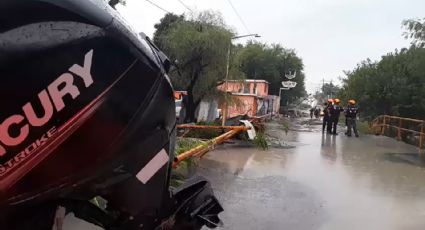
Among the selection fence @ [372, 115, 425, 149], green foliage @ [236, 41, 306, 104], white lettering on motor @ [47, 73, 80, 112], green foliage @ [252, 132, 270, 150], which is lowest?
green foliage @ [252, 132, 270, 150]

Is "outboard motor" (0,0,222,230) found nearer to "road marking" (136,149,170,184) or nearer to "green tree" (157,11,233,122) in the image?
"road marking" (136,149,170,184)

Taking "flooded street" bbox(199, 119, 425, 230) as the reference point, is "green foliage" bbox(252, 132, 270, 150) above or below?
above

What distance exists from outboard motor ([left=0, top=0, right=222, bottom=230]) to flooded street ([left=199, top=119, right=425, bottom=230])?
3318 mm

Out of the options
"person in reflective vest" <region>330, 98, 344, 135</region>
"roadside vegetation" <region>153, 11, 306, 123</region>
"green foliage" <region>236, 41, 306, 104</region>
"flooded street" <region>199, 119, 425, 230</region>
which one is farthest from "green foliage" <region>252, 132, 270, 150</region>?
"green foliage" <region>236, 41, 306, 104</region>

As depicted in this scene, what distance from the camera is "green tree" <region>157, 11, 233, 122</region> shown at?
1772 centimetres

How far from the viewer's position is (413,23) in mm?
20922

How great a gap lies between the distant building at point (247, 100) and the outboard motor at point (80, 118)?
16844mm

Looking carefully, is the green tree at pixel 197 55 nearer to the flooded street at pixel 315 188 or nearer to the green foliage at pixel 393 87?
the flooded street at pixel 315 188

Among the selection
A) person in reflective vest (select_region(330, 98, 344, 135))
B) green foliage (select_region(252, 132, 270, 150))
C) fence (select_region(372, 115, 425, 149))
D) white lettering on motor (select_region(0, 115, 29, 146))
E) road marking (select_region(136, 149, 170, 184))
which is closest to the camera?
white lettering on motor (select_region(0, 115, 29, 146))

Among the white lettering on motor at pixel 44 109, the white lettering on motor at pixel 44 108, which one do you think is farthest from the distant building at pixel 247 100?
the white lettering on motor at pixel 44 109

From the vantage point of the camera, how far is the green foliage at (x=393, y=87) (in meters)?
23.1

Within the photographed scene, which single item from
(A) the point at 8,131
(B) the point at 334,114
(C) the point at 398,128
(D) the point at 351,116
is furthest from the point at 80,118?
(B) the point at 334,114

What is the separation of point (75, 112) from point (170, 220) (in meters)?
1.06

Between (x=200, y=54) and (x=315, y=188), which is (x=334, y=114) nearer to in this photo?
(x=200, y=54)
